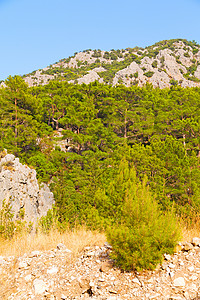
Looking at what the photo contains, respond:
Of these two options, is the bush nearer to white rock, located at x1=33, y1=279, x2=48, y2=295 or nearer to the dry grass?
the dry grass

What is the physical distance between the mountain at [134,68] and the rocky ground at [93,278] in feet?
188

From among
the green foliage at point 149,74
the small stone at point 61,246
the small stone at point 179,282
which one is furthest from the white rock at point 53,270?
the green foliage at point 149,74

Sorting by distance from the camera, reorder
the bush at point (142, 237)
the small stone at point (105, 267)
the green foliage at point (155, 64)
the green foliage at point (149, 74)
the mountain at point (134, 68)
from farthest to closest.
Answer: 1. the green foliage at point (155, 64)
2. the green foliage at point (149, 74)
3. the mountain at point (134, 68)
4. the small stone at point (105, 267)
5. the bush at point (142, 237)

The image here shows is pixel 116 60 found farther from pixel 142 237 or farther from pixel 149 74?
pixel 142 237

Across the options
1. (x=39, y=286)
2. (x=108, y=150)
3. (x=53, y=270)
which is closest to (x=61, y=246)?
(x=53, y=270)

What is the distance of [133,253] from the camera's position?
320 cm

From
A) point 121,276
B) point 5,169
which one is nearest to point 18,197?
point 5,169

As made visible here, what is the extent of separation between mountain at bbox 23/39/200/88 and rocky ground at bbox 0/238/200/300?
188 feet

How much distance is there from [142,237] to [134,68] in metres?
70.1

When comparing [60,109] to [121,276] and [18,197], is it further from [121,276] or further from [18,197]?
[121,276]

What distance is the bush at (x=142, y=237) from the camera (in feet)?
10.7

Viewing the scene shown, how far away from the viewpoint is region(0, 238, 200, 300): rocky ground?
2.96 metres

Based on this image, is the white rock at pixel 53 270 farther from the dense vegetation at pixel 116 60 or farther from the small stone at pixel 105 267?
the dense vegetation at pixel 116 60

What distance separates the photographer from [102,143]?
2969 cm
